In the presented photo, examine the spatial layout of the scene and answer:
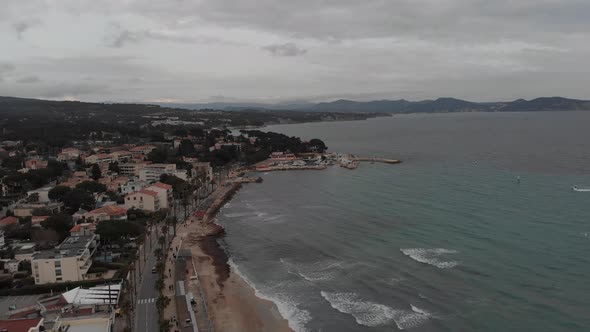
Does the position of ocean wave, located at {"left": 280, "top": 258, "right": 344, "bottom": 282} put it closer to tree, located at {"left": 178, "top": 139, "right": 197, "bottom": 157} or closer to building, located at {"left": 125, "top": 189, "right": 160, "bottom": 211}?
building, located at {"left": 125, "top": 189, "right": 160, "bottom": 211}

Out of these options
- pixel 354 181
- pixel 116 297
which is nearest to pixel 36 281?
pixel 116 297

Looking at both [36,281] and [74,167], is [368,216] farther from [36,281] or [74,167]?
[74,167]

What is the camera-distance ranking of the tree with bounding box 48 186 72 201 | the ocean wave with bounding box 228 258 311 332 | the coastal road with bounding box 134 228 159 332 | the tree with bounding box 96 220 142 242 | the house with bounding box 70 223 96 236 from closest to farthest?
the coastal road with bounding box 134 228 159 332, the ocean wave with bounding box 228 258 311 332, the tree with bounding box 96 220 142 242, the house with bounding box 70 223 96 236, the tree with bounding box 48 186 72 201

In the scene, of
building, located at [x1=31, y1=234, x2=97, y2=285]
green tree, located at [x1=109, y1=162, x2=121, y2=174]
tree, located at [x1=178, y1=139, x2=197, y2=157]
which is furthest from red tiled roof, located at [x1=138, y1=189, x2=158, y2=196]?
tree, located at [x1=178, y1=139, x2=197, y2=157]

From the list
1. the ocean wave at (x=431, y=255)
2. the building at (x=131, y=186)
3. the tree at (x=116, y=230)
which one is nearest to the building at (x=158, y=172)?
the building at (x=131, y=186)

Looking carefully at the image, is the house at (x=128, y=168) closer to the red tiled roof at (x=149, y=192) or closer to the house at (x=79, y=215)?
the red tiled roof at (x=149, y=192)

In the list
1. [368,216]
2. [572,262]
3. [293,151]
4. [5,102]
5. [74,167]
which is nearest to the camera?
[572,262]

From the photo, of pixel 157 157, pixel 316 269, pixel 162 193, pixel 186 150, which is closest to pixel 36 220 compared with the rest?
pixel 162 193
